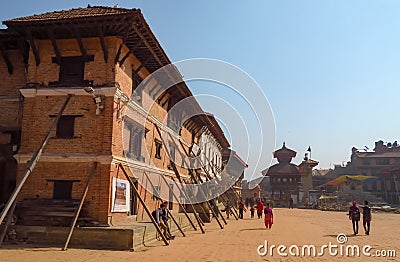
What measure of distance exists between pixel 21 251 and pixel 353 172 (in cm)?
9400

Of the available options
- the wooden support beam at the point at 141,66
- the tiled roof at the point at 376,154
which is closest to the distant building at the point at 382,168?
the tiled roof at the point at 376,154

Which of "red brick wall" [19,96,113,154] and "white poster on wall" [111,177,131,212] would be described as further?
"red brick wall" [19,96,113,154]

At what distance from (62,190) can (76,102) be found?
3556 mm

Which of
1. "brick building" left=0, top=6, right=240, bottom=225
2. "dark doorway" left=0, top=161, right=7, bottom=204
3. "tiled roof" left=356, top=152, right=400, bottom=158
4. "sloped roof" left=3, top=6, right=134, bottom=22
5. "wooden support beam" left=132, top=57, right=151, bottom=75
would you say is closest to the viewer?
"sloped roof" left=3, top=6, right=134, bottom=22

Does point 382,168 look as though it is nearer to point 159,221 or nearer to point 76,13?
point 159,221

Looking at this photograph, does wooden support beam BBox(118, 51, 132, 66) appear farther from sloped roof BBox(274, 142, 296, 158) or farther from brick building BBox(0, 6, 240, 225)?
sloped roof BBox(274, 142, 296, 158)

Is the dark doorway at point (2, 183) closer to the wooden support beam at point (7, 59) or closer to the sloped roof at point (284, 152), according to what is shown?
the wooden support beam at point (7, 59)

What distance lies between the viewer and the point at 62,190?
1476 cm

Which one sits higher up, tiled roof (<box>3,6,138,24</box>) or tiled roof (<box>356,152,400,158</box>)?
tiled roof (<box>356,152,400,158</box>)

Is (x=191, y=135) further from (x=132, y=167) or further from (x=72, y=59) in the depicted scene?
(x=72, y=59)

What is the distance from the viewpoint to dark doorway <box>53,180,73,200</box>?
14680 millimetres

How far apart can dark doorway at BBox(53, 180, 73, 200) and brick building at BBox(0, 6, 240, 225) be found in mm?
39

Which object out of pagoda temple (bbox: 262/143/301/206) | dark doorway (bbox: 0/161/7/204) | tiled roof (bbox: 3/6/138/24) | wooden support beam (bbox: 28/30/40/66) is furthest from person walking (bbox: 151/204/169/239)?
pagoda temple (bbox: 262/143/301/206)

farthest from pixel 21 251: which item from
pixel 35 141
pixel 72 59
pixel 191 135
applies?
pixel 191 135
